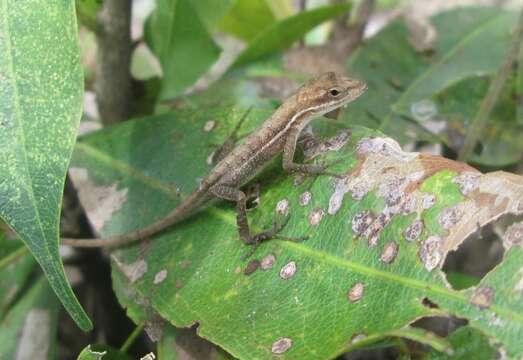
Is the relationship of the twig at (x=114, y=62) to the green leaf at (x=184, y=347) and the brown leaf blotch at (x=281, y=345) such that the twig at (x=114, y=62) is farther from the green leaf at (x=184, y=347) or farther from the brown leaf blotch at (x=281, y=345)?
the brown leaf blotch at (x=281, y=345)

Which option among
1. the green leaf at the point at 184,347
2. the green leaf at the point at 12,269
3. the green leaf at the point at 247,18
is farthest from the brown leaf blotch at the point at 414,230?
the green leaf at the point at 247,18

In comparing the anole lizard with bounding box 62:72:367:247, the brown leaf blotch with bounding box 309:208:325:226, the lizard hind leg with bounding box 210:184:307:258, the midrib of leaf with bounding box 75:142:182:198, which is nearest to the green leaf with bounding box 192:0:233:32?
the anole lizard with bounding box 62:72:367:247

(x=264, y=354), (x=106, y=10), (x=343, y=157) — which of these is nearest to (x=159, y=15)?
(x=106, y=10)

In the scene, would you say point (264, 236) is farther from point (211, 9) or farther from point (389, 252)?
point (211, 9)

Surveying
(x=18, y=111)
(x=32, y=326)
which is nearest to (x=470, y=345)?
(x=18, y=111)

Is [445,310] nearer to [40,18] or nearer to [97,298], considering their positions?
[40,18]

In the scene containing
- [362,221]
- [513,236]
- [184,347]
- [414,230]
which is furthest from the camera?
[184,347]
